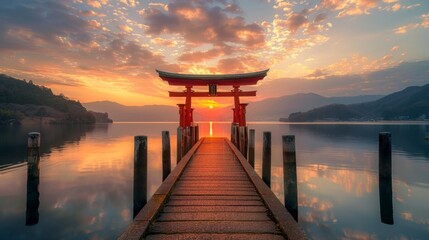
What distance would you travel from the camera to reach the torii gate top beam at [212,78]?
1709 centimetres

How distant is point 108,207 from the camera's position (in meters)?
8.64

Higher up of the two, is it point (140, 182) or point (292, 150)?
point (292, 150)

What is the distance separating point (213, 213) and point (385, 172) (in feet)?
15.3

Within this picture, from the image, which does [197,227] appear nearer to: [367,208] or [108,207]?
[108,207]

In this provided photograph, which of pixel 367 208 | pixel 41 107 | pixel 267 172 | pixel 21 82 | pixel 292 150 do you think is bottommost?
pixel 367 208

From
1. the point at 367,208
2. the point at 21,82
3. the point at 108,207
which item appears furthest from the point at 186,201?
the point at 21,82

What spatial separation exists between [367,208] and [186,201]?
23.5 feet

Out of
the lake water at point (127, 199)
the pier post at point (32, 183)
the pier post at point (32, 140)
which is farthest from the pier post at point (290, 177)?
the pier post at point (32, 183)

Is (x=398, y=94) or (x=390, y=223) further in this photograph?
(x=398, y=94)

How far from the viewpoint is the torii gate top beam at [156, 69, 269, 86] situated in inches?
673

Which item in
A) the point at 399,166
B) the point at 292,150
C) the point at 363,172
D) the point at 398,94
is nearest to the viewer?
the point at 292,150

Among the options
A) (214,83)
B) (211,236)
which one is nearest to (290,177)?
(211,236)

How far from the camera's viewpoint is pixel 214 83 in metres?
17.8

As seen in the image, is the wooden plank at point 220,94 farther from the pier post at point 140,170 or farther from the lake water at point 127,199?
the pier post at point 140,170
